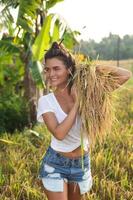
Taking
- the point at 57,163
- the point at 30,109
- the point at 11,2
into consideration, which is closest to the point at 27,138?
the point at 30,109

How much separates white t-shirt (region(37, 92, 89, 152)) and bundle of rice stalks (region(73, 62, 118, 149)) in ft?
0.17

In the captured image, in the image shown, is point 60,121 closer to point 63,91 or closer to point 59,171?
point 63,91

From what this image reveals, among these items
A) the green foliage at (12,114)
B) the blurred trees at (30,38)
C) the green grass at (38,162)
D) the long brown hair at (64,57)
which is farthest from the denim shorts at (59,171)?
the green foliage at (12,114)

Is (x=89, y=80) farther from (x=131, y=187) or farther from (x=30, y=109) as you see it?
(x=30, y=109)

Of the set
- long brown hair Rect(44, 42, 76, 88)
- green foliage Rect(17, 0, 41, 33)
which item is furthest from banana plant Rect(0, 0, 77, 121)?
long brown hair Rect(44, 42, 76, 88)

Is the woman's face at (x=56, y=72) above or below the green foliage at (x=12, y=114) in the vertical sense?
above

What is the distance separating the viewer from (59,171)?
8.91 ft

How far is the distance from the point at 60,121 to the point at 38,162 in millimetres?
2439

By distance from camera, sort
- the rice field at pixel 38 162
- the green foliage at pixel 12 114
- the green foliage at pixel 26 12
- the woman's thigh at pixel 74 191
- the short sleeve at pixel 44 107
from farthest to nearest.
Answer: the green foliage at pixel 12 114, the green foliage at pixel 26 12, the rice field at pixel 38 162, the woman's thigh at pixel 74 191, the short sleeve at pixel 44 107

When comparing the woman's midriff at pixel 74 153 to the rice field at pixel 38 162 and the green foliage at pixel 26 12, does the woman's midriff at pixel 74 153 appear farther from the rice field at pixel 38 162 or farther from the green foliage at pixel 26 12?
the green foliage at pixel 26 12

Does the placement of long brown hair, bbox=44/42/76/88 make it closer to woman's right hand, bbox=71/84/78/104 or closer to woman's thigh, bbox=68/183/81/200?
woman's right hand, bbox=71/84/78/104

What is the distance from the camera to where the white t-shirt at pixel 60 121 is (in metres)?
2.68

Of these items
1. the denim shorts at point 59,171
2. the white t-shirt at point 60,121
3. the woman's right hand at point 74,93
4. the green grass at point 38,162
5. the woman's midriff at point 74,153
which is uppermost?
the woman's right hand at point 74,93

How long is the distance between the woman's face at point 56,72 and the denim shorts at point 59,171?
413 millimetres
